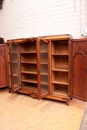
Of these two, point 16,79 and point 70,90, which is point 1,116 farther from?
point 70,90

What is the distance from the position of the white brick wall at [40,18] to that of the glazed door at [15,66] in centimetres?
64

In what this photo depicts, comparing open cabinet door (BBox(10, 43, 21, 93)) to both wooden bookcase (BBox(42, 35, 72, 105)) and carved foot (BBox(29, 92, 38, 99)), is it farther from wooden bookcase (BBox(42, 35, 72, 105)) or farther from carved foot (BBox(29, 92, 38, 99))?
wooden bookcase (BBox(42, 35, 72, 105))

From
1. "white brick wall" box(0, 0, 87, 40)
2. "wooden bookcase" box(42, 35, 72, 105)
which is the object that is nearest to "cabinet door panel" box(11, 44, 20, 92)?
"white brick wall" box(0, 0, 87, 40)

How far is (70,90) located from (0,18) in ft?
10.5

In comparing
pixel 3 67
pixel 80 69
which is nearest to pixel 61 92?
pixel 80 69

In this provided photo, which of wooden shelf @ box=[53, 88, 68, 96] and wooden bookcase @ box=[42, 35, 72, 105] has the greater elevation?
wooden bookcase @ box=[42, 35, 72, 105]

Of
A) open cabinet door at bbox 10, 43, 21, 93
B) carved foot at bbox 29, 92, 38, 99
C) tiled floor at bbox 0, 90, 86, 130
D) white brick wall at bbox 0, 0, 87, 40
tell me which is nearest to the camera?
tiled floor at bbox 0, 90, 86, 130

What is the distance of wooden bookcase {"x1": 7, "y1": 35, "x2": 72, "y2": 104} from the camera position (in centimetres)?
271

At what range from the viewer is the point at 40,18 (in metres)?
3.26

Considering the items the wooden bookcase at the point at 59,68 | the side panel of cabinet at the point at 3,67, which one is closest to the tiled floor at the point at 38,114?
the wooden bookcase at the point at 59,68

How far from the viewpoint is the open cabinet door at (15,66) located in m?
3.11

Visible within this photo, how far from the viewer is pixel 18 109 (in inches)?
97.8

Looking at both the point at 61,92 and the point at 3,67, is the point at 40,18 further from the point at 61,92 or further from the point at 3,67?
the point at 61,92

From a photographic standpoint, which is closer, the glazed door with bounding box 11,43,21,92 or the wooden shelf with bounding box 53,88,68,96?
the wooden shelf with bounding box 53,88,68,96
